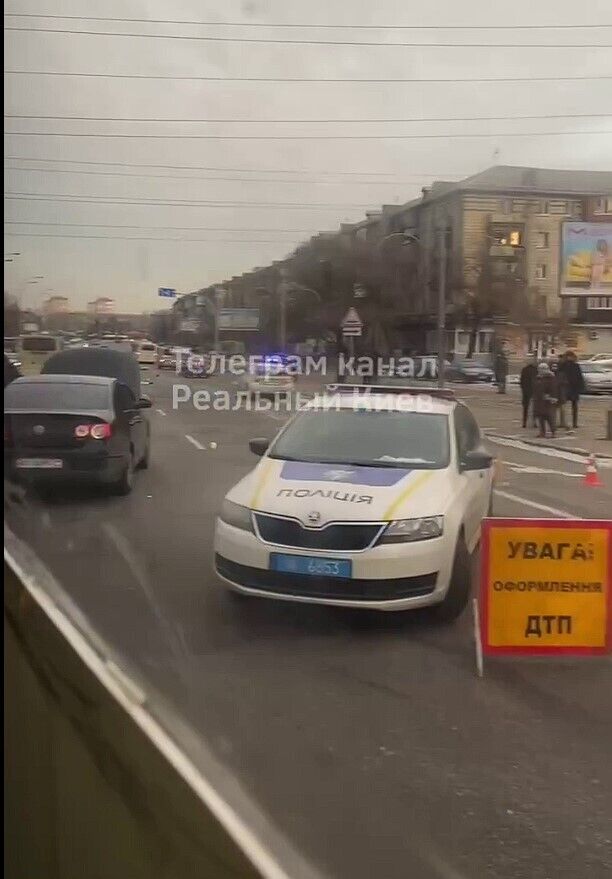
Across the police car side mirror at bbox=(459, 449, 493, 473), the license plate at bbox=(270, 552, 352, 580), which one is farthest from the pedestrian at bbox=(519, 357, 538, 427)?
the license plate at bbox=(270, 552, 352, 580)

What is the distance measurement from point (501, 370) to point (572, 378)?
0.31m

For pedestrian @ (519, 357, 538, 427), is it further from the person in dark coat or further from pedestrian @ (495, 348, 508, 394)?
the person in dark coat

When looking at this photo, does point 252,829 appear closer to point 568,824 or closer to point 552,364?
point 568,824

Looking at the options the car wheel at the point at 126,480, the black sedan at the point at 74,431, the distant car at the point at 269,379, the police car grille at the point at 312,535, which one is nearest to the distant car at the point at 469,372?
the distant car at the point at 269,379

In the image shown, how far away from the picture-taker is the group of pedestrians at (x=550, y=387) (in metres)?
3.73

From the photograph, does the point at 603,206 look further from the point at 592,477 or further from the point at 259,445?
the point at 259,445

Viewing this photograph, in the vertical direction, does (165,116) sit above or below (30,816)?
above

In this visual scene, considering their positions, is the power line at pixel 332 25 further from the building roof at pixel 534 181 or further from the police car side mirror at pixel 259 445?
the police car side mirror at pixel 259 445

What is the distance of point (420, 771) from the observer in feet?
9.71

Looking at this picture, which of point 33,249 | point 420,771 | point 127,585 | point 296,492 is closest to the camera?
point 420,771

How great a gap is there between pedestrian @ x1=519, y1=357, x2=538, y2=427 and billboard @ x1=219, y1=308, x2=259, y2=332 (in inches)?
45.9

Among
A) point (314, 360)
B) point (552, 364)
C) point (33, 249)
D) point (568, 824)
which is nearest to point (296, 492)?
point (314, 360)

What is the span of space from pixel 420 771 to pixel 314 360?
1596mm

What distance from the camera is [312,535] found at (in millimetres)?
3967
